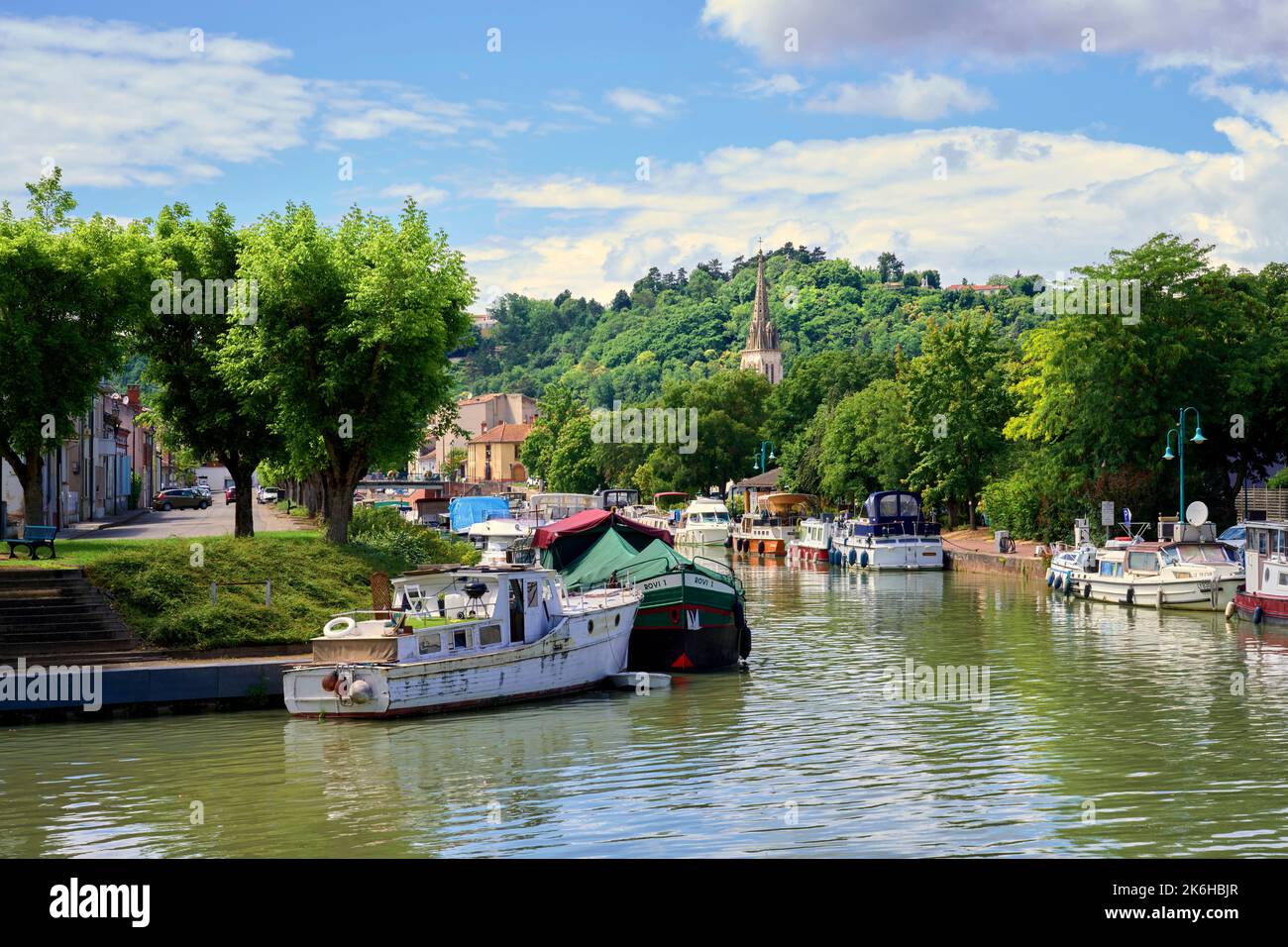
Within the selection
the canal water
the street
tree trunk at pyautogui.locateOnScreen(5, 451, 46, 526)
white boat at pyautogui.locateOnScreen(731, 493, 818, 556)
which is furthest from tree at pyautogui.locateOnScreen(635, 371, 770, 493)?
the canal water

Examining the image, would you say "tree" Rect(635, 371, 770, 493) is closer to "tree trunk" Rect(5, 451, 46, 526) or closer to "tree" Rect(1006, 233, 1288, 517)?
"tree" Rect(1006, 233, 1288, 517)

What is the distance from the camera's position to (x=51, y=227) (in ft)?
143

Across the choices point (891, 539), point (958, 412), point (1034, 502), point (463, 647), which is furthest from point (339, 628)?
point (958, 412)

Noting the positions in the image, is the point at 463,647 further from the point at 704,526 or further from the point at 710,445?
the point at 710,445

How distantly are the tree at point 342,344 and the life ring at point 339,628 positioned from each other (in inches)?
505

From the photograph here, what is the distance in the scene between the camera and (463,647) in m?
30.0

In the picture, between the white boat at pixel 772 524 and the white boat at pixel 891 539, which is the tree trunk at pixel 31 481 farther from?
the white boat at pixel 772 524

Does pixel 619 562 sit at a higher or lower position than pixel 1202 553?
higher

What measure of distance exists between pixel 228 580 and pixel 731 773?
55.1ft

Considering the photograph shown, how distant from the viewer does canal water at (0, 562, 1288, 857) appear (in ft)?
61.9

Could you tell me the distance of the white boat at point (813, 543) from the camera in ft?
295

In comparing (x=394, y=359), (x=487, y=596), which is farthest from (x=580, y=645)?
(x=394, y=359)

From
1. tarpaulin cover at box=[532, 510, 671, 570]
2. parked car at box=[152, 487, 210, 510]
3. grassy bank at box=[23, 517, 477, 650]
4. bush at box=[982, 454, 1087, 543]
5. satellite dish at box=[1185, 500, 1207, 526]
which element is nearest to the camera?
grassy bank at box=[23, 517, 477, 650]

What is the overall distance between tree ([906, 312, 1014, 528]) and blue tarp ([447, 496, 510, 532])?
29006mm
